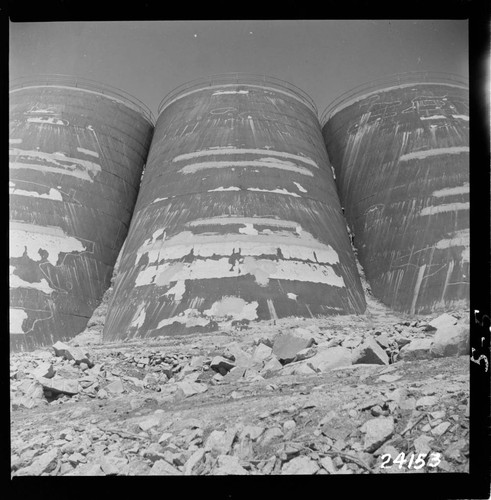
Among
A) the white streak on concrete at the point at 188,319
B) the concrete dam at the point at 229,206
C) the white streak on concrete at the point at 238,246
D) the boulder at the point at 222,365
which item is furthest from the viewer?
the white streak on concrete at the point at 238,246

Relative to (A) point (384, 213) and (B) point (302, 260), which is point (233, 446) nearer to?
(B) point (302, 260)

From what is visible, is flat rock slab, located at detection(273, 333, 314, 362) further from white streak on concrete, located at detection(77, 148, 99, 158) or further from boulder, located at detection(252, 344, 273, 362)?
white streak on concrete, located at detection(77, 148, 99, 158)

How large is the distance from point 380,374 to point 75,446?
376 cm

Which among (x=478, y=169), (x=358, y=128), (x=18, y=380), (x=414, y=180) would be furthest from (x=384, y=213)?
(x=18, y=380)

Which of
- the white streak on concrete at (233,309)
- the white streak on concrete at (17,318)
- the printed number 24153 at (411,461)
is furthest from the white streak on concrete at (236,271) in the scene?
the printed number 24153 at (411,461)

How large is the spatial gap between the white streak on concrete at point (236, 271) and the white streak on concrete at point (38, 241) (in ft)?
5.95

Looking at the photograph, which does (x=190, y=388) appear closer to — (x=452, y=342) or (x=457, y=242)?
(x=452, y=342)

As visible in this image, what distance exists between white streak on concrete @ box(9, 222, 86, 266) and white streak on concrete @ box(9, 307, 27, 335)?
0.94m

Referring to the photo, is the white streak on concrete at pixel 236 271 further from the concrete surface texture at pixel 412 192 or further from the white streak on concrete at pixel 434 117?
the white streak on concrete at pixel 434 117

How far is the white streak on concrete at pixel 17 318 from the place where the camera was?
1082 cm

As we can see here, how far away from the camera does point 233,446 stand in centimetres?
754
